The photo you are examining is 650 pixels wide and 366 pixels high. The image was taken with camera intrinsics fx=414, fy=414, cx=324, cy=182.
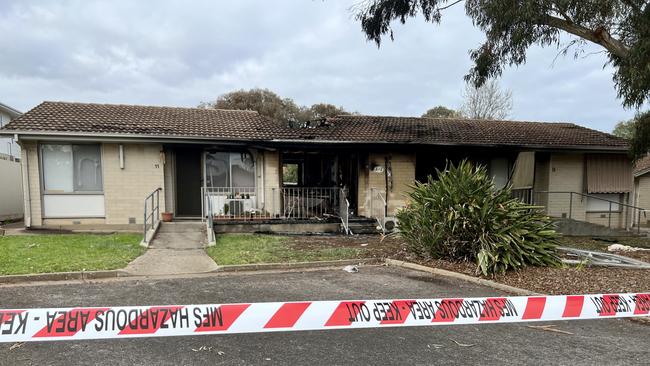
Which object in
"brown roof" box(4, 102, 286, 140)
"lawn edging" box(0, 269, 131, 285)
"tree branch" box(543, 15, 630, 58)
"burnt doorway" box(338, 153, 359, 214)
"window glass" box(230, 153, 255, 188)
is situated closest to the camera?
"lawn edging" box(0, 269, 131, 285)

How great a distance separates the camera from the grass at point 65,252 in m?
6.83

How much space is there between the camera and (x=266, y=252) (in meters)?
8.66

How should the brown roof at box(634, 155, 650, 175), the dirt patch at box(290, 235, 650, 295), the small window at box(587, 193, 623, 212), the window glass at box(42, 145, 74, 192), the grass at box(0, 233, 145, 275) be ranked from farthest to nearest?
the brown roof at box(634, 155, 650, 175) → the small window at box(587, 193, 623, 212) → the window glass at box(42, 145, 74, 192) → the grass at box(0, 233, 145, 275) → the dirt patch at box(290, 235, 650, 295)

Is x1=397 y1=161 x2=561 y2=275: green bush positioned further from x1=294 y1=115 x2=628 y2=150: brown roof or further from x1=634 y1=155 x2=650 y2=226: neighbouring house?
x1=634 y1=155 x2=650 y2=226: neighbouring house

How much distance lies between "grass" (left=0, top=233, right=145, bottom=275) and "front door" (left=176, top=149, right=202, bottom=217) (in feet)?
6.63

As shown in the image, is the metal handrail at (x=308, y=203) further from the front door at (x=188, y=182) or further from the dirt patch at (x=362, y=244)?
the front door at (x=188, y=182)

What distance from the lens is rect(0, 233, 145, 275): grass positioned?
6832 mm

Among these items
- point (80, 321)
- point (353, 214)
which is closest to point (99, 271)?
point (80, 321)

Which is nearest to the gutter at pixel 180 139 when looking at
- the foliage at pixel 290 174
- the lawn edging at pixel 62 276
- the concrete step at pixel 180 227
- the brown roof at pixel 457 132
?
the brown roof at pixel 457 132

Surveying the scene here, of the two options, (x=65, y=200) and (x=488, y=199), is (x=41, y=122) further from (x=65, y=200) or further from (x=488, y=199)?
(x=488, y=199)

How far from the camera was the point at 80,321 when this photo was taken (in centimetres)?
293

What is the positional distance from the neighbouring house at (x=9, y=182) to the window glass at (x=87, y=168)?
5958 millimetres

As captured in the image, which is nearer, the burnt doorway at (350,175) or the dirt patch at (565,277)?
the dirt patch at (565,277)

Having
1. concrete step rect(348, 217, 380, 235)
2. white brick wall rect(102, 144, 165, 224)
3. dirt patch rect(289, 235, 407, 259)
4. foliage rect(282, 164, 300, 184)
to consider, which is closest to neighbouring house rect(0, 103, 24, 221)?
white brick wall rect(102, 144, 165, 224)
